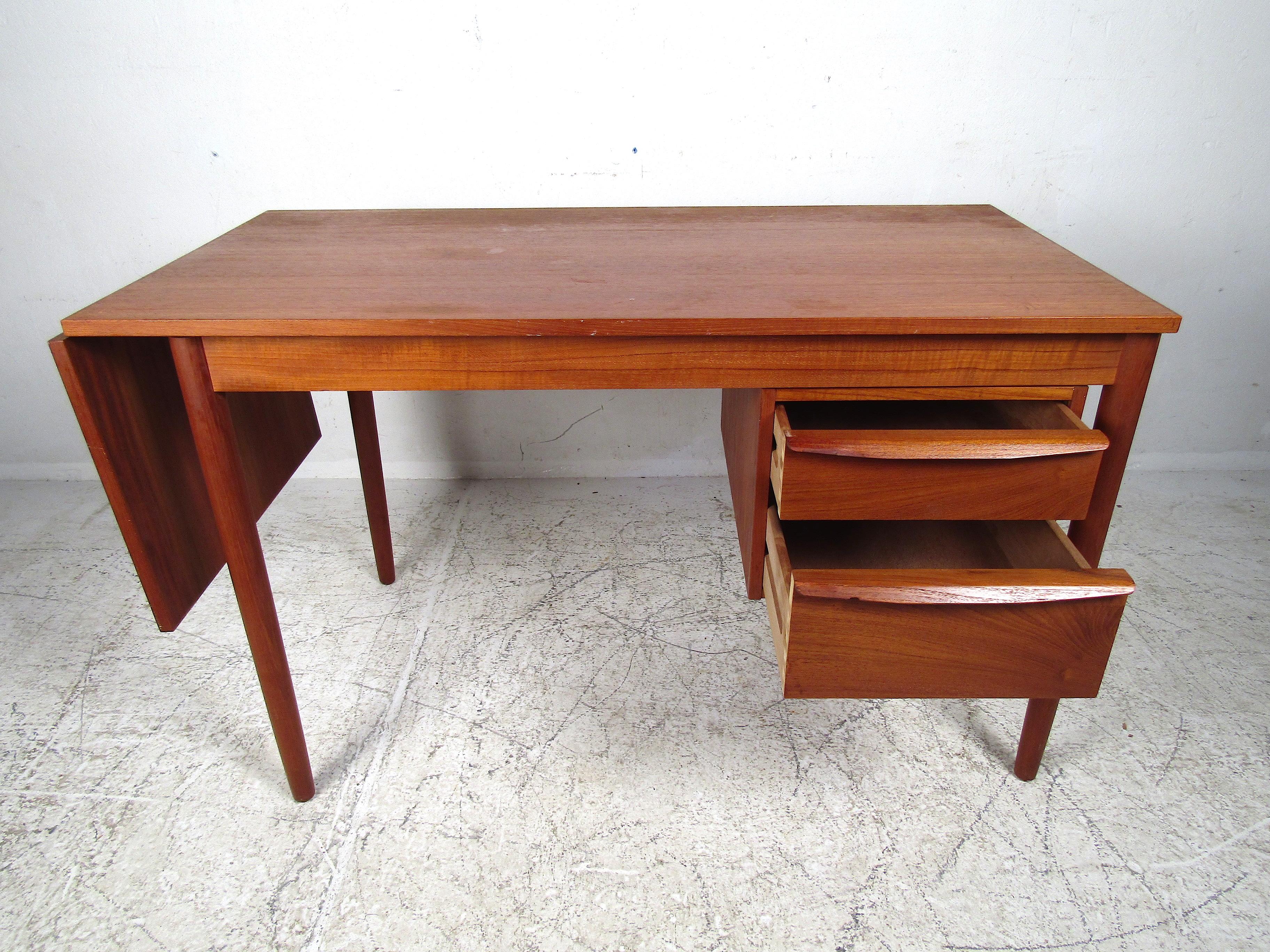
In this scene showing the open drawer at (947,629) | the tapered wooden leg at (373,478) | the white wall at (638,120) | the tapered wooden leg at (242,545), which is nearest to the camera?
the open drawer at (947,629)

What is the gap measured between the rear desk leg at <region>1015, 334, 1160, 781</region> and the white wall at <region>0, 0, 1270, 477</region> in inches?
43.4

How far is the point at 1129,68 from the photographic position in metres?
1.90

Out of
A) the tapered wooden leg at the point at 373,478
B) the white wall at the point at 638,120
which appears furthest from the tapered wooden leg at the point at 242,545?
the white wall at the point at 638,120

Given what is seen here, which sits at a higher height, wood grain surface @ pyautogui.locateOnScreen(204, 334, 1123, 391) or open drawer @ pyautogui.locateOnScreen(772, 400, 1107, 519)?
wood grain surface @ pyautogui.locateOnScreen(204, 334, 1123, 391)

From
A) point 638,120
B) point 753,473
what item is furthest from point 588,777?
point 638,120

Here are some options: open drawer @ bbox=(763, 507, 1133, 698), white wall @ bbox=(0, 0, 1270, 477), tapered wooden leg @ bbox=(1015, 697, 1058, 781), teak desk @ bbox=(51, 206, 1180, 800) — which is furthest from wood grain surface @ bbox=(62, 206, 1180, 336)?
tapered wooden leg @ bbox=(1015, 697, 1058, 781)

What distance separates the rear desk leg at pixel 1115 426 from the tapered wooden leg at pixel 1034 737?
0.7 inches

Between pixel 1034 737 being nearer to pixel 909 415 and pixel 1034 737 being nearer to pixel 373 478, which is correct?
pixel 909 415

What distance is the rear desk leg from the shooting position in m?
1.04

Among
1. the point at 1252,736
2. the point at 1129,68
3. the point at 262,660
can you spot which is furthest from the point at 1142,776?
the point at 1129,68

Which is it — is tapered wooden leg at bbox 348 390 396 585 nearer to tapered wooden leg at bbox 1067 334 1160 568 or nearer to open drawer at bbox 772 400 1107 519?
open drawer at bbox 772 400 1107 519

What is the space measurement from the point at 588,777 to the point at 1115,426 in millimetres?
992

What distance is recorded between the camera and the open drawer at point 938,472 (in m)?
1.00

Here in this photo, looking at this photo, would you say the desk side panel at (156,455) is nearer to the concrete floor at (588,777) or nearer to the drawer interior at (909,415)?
the concrete floor at (588,777)
